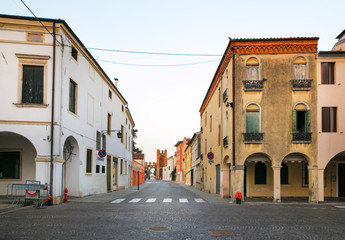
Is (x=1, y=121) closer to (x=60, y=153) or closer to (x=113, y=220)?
(x=60, y=153)

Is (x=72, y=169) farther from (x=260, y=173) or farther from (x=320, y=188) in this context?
(x=320, y=188)

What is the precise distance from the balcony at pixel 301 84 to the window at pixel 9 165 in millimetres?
16493

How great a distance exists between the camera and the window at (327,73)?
2072cm

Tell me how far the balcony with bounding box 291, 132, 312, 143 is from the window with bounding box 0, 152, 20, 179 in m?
16.0

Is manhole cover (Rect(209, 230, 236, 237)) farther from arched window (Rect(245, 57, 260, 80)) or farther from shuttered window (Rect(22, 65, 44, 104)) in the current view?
arched window (Rect(245, 57, 260, 80))

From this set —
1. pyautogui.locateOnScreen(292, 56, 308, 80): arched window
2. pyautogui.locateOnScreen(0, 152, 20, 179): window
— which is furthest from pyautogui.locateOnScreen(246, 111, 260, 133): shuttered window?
pyautogui.locateOnScreen(0, 152, 20, 179): window

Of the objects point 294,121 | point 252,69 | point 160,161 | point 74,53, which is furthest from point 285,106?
point 160,161

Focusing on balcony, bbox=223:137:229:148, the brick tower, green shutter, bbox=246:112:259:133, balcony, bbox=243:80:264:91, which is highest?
balcony, bbox=243:80:264:91

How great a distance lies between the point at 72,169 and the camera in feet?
70.1

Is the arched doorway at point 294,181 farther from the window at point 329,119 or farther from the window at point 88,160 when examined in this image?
the window at point 88,160

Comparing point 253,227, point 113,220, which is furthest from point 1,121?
point 253,227

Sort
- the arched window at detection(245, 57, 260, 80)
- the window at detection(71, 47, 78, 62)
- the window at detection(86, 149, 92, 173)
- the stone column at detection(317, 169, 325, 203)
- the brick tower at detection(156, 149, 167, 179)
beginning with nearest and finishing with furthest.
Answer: the stone column at detection(317, 169, 325, 203) → the window at detection(71, 47, 78, 62) → the arched window at detection(245, 57, 260, 80) → the window at detection(86, 149, 92, 173) → the brick tower at detection(156, 149, 167, 179)

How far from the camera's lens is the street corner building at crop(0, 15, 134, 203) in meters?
17.2

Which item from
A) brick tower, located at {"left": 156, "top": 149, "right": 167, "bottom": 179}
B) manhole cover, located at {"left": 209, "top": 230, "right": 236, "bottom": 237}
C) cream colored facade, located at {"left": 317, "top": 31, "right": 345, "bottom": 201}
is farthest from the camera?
brick tower, located at {"left": 156, "top": 149, "right": 167, "bottom": 179}
